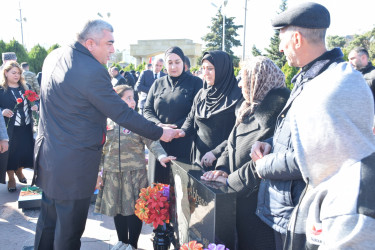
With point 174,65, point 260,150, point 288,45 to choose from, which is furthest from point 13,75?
point 288,45

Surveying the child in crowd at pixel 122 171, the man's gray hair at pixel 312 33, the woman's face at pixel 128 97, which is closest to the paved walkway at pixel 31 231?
the child in crowd at pixel 122 171

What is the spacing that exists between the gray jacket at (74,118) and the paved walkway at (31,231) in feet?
4.33

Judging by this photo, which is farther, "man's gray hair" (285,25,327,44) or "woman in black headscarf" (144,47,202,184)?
"woman in black headscarf" (144,47,202,184)

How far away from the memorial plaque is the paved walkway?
3.12 ft

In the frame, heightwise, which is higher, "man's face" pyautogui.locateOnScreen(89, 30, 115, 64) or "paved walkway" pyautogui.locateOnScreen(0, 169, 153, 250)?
"man's face" pyautogui.locateOnScreen(89, 30, 115, 64)

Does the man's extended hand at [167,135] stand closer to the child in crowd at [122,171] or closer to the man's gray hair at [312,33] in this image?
the child in crowd at [122,171]

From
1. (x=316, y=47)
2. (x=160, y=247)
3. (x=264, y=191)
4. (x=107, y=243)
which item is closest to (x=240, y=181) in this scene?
(x=264, y=191)

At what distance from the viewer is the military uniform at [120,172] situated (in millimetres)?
3125

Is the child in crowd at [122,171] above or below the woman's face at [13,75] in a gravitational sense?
below

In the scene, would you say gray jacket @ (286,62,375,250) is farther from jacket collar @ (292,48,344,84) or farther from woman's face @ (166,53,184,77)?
woman's face @ (166,53,184,77)

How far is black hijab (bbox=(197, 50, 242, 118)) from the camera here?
3.03 m

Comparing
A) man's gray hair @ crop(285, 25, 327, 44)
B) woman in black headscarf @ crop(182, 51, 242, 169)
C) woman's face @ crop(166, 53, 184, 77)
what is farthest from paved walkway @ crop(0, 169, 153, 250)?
man's gray hair @ crop(285, 25, 327, 44)

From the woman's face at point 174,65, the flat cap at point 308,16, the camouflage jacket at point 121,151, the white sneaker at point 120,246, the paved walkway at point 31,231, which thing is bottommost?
the paved walkway at point 31,231

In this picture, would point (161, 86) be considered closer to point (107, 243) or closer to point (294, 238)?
point (107, 243)
